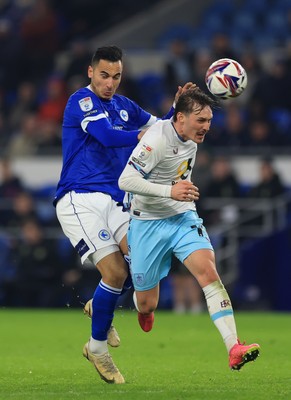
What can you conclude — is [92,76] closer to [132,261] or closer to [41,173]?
[132,261]

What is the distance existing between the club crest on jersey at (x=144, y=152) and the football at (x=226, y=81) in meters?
0.82

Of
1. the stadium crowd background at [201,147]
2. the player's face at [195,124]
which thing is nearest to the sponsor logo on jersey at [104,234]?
the player's face at [195,124]

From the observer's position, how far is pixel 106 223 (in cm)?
966

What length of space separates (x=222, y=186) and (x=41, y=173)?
320cm

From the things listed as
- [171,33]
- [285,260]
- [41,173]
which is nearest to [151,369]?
[285,260]

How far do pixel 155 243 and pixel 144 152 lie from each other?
70cm

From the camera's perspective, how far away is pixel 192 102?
29.4ft

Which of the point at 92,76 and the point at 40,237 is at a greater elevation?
the point at 92,76

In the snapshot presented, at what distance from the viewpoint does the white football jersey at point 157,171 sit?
8.88 meters

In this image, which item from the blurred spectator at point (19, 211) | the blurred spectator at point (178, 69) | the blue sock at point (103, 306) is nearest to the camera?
the blue sock at point (103, 306)

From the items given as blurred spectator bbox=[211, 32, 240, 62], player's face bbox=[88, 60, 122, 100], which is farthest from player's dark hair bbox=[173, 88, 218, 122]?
blurred spectator bbox=[211, 32, 240, 62]

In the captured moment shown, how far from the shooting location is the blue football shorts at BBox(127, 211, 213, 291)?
9109mm

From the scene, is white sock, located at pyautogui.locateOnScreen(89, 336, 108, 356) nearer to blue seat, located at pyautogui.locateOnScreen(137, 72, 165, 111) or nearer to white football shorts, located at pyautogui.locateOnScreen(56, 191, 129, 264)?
white football shorts, located at pyautogui.locateOnScreen(56, 191, 129, 264)

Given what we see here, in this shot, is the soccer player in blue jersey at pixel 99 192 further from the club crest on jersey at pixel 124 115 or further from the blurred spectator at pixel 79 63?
the blurred spectator at pixel 79 63
